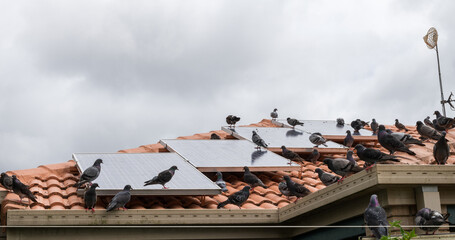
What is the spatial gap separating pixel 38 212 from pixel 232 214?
2.62 metres

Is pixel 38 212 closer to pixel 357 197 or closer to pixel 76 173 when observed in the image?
pixel 76 173

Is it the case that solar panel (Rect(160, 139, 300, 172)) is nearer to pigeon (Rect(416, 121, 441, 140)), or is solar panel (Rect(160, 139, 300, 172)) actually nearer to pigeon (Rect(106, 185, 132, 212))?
pigeon (Rect(106, 185, 132, 212))

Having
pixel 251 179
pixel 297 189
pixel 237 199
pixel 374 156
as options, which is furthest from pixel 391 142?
pixel 251 179

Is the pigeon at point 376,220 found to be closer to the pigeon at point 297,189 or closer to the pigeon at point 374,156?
the pigeon at point 374,156

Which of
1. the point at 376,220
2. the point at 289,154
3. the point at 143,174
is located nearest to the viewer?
the point at 376,220

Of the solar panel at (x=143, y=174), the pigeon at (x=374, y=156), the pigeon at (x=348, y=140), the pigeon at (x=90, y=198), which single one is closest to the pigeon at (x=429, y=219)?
the pigeon at (x=374, y=156)

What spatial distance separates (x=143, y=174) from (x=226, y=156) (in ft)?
7.26

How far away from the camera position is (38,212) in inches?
314

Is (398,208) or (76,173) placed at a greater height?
(76,173)

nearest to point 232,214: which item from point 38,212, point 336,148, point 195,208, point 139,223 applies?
point 195,208

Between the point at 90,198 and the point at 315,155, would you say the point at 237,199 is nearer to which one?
the point at 90,198

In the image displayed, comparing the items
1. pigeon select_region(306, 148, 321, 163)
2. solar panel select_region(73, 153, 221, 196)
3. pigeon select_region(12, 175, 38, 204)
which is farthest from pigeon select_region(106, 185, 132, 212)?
pigeon select_region(306, 148, 321, 163)

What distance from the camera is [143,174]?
9.93m

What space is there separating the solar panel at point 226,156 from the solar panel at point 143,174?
1.32 ft
